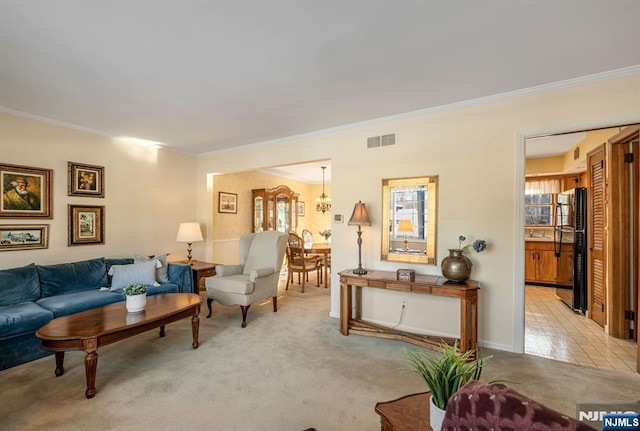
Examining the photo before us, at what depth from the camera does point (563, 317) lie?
394 centimetres

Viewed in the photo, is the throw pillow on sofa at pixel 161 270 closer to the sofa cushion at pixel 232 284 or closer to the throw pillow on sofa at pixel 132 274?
the throw pillow on sofa at pixel 132 274

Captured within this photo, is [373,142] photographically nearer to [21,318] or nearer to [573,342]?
[573,342]

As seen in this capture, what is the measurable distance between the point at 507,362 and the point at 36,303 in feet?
15.6

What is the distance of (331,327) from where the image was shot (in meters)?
3.54

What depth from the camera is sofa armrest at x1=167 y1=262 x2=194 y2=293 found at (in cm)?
397

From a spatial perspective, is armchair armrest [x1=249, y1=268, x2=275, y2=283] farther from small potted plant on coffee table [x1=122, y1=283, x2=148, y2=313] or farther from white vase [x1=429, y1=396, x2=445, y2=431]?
white vase [x1=429, y1=396, x2=445, y2=431]

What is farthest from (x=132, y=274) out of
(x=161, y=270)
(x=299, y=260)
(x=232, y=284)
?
(x=299, y=260)

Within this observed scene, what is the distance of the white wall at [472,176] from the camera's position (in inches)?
104

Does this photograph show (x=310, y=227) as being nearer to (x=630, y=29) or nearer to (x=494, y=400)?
(x=630, y=29)

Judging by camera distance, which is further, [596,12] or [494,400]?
[596,12]

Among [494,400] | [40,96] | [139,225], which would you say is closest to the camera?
[494,400]

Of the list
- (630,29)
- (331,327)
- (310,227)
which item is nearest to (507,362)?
(331,327)

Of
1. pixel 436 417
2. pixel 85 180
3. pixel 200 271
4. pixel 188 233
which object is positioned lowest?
pixel 200 271

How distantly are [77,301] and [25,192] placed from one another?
154cm
